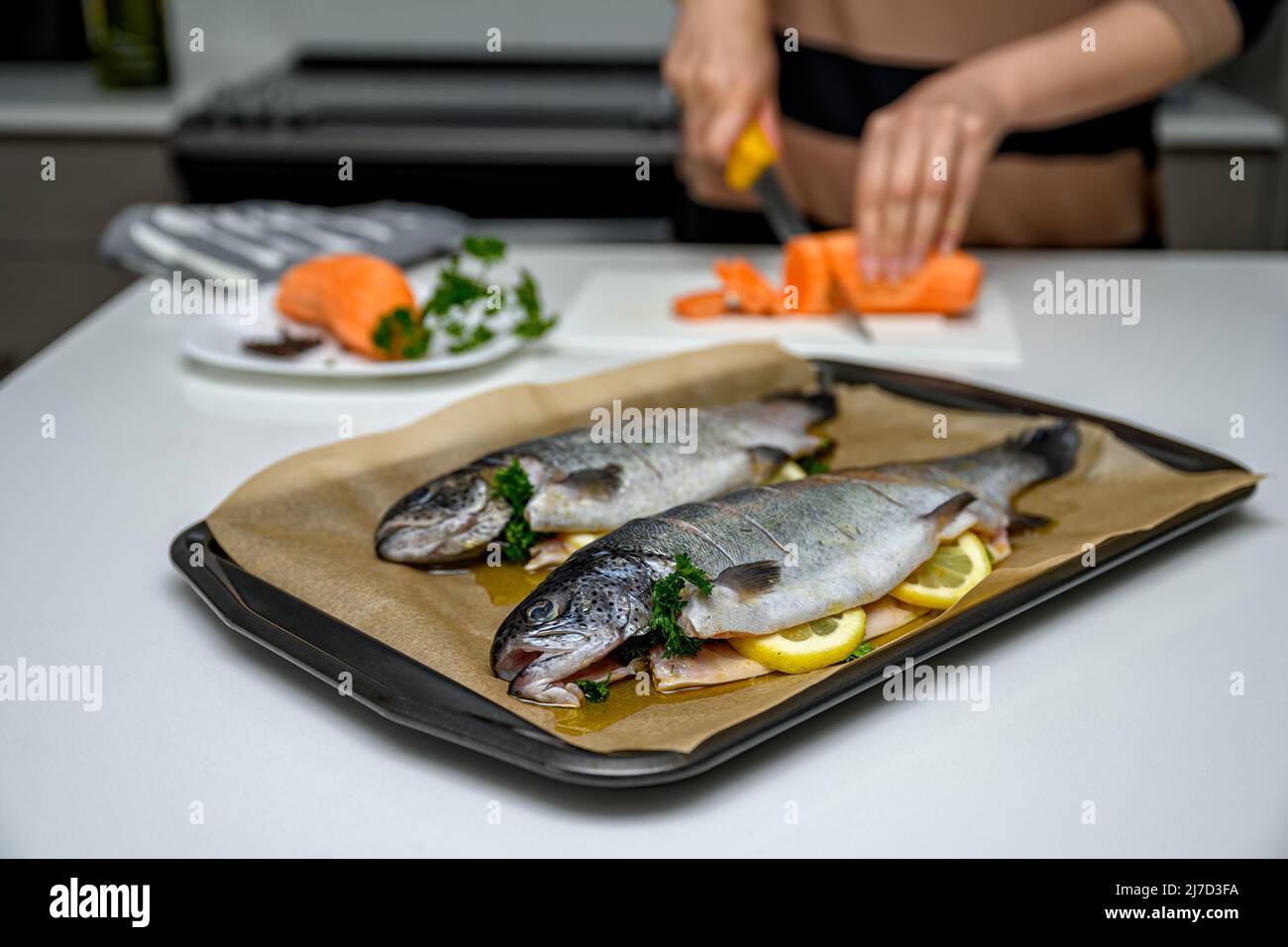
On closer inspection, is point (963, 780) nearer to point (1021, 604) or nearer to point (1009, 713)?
point (1009, 713)

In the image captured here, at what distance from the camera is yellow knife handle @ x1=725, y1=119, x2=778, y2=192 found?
2.15m

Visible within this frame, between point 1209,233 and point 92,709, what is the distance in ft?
10.4

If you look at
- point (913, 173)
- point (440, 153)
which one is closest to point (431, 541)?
point (913, 173)

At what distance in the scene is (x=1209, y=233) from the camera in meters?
3.40

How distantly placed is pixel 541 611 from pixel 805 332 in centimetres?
109

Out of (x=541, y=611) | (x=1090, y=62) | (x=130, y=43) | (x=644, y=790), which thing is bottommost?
(x=644, y=790)

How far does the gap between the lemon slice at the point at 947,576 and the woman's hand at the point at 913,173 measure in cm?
91

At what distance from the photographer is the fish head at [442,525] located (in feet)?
3.81

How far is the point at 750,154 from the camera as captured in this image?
2.16 meters

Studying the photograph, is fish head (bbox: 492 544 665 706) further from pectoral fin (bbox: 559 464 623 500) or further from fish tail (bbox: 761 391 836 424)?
fish tail (bbox: 761 391 836 424)

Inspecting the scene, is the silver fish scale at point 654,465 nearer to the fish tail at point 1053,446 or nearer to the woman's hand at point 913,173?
the fish tail at point 1053,446

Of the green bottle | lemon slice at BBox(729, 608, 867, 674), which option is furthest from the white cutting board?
the green bottle

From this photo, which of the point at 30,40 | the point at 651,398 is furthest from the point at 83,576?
the point at 30,40

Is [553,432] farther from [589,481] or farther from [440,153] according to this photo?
[440,153]
